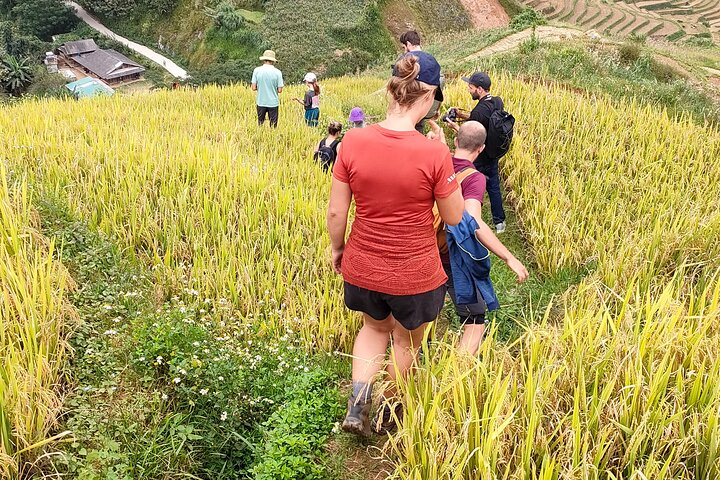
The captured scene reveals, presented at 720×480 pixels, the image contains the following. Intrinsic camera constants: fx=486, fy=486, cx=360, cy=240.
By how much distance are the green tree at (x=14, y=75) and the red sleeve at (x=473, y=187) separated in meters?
40.5

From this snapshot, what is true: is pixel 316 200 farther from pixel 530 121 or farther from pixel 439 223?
pixel 530 121

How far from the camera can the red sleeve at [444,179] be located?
219 cm

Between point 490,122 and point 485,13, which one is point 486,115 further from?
point 485,13

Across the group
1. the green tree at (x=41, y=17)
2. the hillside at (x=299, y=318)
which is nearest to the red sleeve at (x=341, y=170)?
the hillside at (x=299, y=318)

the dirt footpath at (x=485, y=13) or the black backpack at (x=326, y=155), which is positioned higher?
Answer: the dirt footpath at (x=485, y=13)

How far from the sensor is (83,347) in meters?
2.75

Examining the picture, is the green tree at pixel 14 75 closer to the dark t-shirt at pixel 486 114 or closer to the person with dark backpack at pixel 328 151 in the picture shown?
the person with dark backpack at pixel 328 151

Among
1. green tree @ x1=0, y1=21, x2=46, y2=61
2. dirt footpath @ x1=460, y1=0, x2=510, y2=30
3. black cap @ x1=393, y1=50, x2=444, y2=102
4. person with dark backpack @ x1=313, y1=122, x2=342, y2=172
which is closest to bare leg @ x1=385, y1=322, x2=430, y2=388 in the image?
black cap @ x1=393, y1=50, x2=444, y2=102

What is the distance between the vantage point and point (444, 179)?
2.23 m

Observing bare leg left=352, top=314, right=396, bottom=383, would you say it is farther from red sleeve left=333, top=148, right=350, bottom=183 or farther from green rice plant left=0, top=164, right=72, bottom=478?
green rice plant left=0, top=164, right=72, bottom=478

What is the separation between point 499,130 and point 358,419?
11.0 ft

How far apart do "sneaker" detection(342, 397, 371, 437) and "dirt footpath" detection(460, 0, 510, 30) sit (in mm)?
42625

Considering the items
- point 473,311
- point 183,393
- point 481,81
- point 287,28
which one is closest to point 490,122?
point 481,81

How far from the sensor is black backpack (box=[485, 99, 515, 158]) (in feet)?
15.7
